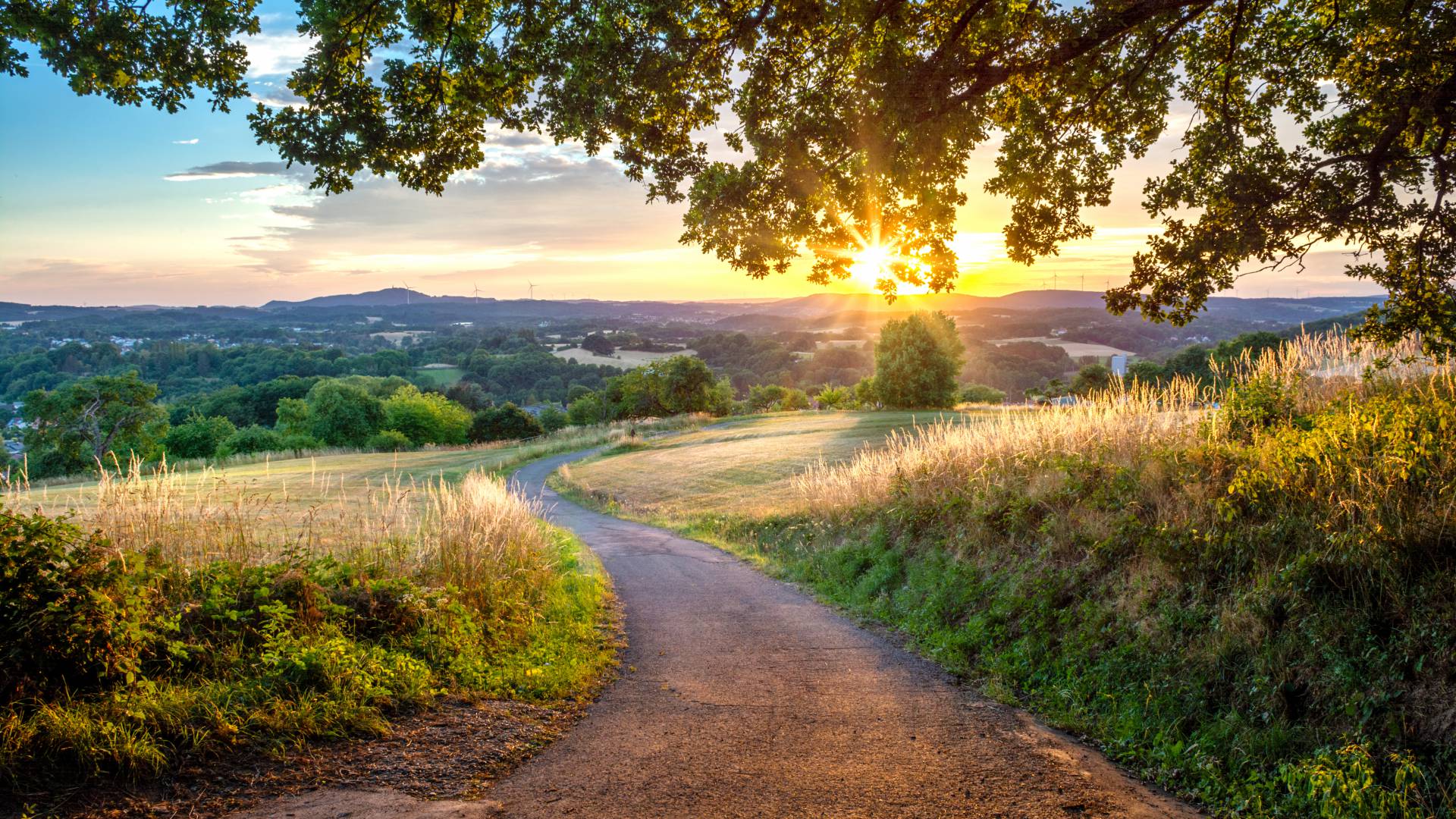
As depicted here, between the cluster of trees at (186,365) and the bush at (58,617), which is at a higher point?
the cluster of trees at (186,365)

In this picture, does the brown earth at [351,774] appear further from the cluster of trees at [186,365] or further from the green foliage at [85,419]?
the cluster of trees at [186,365]

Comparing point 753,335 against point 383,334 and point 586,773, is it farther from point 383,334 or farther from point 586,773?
point 586,773

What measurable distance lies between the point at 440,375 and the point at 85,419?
7602 cm

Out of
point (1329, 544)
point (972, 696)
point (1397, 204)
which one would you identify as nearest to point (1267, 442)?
point (1329, 544)

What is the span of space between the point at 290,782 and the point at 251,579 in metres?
2.37

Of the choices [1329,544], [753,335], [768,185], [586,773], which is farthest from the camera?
[753,335]

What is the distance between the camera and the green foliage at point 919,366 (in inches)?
2704

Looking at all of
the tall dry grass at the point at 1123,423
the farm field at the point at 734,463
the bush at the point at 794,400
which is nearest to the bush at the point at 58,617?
the tall dry grass at the point at 1123,423

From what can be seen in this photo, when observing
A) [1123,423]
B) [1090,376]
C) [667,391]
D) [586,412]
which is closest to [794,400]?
[667,391]

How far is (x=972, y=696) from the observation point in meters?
6.64

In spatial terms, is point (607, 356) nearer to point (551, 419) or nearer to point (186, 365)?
point (551, 419)

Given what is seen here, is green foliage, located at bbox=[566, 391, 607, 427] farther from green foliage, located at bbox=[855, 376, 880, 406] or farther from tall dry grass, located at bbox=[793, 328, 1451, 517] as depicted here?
tall dry grass, located at bbox=[793, 328, 1451, 517]

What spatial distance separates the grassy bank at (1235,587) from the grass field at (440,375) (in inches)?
5112

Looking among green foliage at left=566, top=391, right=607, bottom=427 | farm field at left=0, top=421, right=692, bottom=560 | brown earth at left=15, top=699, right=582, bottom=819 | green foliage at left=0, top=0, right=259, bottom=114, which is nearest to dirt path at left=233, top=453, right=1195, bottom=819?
brown earth at left=15, top=699, right=582, bottom=819
